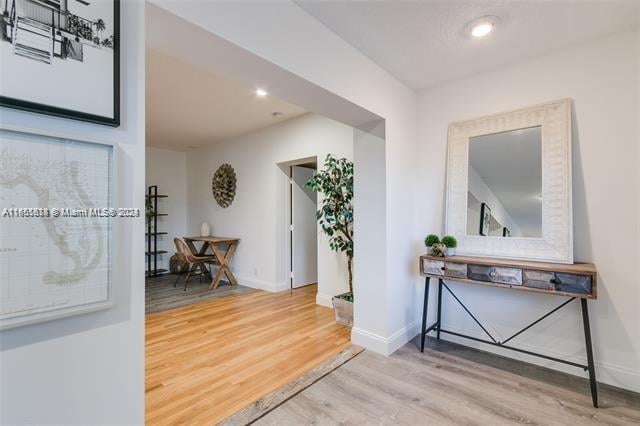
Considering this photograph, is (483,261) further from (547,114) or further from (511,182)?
(547,114)

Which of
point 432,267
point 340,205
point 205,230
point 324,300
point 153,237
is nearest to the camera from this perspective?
point 432,267

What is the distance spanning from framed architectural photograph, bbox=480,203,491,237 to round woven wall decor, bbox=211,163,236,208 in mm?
3837

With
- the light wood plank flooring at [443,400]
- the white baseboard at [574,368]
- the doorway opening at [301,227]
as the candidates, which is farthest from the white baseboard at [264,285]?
the white baseboard at [574,368]

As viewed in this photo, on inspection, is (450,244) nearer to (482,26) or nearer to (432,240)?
(432,240)

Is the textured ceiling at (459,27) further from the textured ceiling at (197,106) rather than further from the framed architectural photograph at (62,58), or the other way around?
the framed architectural photograph at (62,58)

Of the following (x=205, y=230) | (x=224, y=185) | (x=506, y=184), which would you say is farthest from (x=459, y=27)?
(x=205, y=230)

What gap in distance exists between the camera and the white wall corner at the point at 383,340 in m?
2.50

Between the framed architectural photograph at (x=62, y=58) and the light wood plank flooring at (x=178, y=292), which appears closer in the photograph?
the framed architectural photograph at (x=62, y=58)

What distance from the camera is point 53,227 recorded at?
36.1 inches

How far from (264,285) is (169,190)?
9.89ft

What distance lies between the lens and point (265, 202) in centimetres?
455

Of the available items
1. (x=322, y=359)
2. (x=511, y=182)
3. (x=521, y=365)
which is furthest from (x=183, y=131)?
(x=521, y=365)

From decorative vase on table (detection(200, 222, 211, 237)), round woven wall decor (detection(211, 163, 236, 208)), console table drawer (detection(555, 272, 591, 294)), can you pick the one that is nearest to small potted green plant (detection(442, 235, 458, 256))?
console table drawer (detection(555, 272, 591, 294))

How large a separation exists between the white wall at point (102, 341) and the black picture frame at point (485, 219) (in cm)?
252
